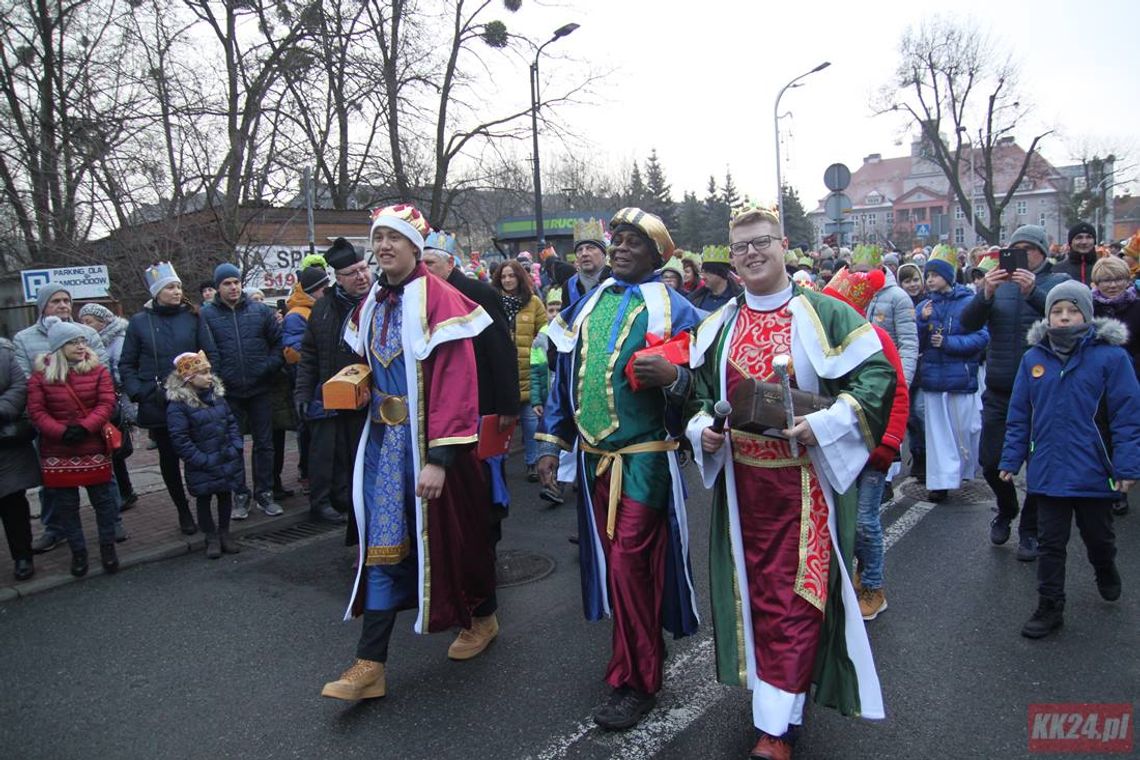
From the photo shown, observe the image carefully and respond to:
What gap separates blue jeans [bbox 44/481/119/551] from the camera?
564cm

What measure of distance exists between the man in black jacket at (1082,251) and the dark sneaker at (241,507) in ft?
24.3

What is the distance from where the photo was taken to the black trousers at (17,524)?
18.4 ft

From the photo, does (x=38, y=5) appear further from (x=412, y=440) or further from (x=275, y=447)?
(x=412, y=440)

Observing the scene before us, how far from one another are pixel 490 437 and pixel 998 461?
11.4 feet

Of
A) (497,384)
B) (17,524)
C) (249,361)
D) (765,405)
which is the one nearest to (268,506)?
(249,361)

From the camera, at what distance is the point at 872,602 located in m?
4.45

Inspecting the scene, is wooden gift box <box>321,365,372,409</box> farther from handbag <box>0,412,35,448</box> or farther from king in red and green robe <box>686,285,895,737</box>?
handbag <box>0,412,35,448</box>

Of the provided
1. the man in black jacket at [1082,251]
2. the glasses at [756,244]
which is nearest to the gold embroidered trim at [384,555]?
the glasses at [756,244]

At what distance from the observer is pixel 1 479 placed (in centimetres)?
542

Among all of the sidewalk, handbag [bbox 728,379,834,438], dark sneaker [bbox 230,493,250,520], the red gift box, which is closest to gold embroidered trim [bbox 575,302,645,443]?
the red gift box

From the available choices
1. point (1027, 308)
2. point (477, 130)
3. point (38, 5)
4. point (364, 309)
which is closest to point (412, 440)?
point (364, 309)

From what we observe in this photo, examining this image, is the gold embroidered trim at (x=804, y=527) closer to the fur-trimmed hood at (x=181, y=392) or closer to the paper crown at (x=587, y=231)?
the paper crown at (x=587, y=231)

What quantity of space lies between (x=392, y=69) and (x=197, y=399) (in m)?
14.0

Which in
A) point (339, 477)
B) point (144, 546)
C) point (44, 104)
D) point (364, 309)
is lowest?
point (144, 546)
